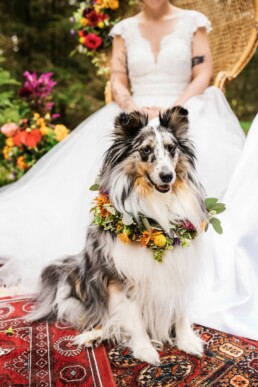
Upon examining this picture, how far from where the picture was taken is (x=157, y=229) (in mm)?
1796

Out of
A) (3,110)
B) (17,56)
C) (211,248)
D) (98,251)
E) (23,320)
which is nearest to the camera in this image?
(98,251)

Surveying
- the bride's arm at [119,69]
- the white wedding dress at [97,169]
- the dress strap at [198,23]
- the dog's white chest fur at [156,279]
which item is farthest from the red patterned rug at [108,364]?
the dress strap at [198,23]

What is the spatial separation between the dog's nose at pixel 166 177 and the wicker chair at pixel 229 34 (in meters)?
1.56

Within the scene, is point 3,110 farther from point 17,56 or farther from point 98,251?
point 98,251

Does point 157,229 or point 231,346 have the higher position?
point 157,229

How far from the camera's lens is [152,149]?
172 cm

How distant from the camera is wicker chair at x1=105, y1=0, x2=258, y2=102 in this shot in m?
3.05

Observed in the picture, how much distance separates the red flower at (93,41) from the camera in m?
3.59

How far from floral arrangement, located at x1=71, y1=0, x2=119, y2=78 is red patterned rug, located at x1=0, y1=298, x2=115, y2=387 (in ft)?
7.27

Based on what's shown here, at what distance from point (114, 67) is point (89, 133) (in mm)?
556

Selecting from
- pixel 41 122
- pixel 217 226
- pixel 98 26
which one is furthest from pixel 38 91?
pixel 217 226

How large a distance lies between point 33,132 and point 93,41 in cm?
92

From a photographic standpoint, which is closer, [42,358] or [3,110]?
[42,358]

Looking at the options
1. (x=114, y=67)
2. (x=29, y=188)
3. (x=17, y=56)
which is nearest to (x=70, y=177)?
(x=29, y=188)
